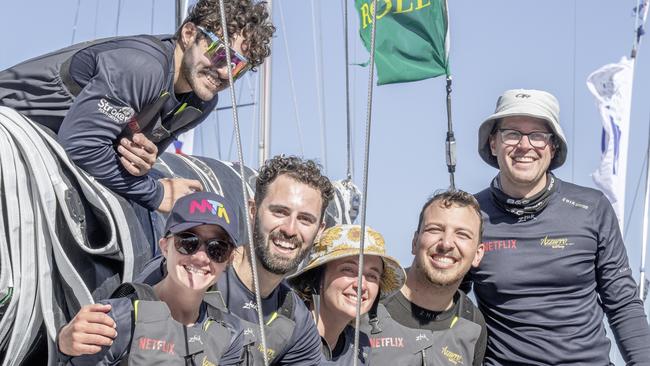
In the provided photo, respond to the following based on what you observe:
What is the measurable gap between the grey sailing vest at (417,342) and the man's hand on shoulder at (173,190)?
2.84ft

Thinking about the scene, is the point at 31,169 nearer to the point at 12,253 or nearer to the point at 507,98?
the point at 12,253

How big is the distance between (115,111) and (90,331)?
0.91m

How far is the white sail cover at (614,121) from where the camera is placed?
38.5 feet

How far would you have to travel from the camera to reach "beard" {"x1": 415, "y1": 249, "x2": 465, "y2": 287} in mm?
4742

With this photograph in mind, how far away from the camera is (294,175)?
14.8 ft

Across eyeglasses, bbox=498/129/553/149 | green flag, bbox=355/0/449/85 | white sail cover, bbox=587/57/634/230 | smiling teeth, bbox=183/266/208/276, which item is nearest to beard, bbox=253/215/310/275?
smiling teeth, bbox=183/266/208/276

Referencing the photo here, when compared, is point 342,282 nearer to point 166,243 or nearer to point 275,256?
point 275,256

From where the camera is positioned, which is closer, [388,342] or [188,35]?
[188,35]

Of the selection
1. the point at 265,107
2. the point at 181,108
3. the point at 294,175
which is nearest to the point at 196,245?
the point at 294,175

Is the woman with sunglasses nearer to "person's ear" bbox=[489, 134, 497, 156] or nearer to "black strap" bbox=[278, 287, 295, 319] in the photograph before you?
"black strap" bbox=[278, 287, 295, 319]

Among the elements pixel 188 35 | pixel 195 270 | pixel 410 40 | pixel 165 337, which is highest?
pixel 410 40

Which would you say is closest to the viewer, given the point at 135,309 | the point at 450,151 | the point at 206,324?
the point at 135,309

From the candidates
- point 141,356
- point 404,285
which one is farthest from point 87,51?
point 404,285

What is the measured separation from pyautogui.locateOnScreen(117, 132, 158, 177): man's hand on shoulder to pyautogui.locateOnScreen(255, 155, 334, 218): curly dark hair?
1.40 ft
